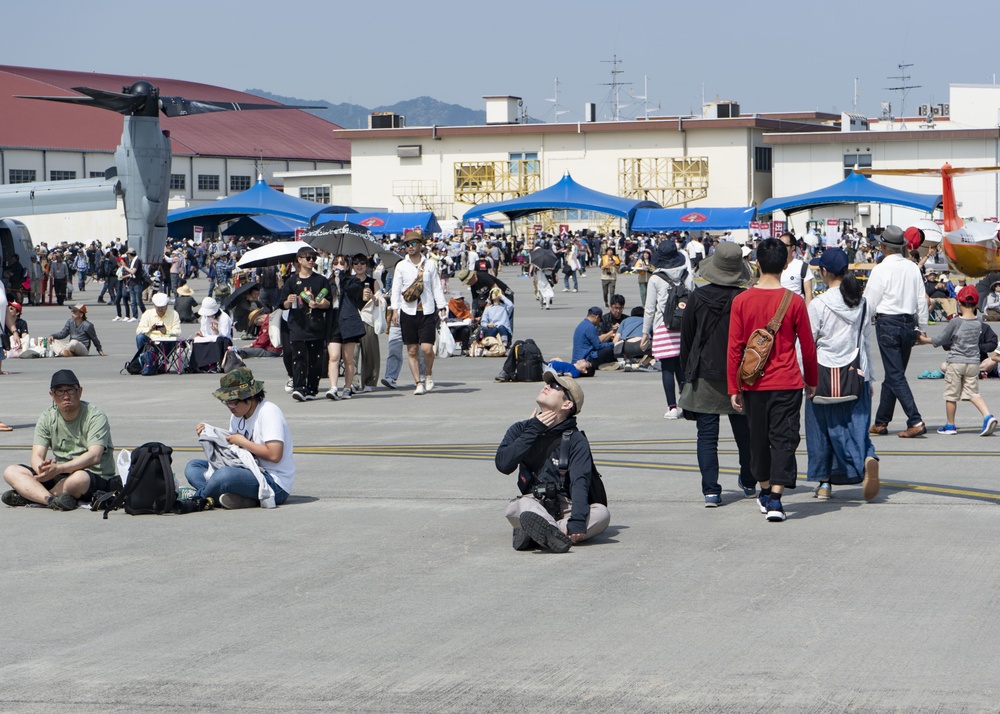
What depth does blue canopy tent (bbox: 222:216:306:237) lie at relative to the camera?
4928cm

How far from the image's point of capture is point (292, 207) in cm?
4741

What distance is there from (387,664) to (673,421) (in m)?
8.77

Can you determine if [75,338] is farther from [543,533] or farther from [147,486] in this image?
[543,533]

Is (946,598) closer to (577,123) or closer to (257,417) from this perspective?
(257,417)

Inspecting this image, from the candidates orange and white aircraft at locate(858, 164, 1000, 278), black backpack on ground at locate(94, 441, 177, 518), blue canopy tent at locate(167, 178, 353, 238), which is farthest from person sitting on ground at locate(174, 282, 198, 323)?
black backpack on ground at locate(94, 441, 177, 518)

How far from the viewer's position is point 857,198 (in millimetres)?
46500

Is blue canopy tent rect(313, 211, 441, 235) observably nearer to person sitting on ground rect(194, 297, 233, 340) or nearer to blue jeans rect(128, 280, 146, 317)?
blue jeans rect(128, 280, 146, 317)

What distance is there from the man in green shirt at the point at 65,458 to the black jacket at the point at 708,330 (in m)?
4.10

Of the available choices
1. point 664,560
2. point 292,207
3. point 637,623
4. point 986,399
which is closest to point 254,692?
point 637,623

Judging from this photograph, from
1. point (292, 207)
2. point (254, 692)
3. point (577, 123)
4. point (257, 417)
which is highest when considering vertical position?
point (577, 123)

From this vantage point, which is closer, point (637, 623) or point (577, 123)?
point (637, 623)

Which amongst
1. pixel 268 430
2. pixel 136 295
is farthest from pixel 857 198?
pixel 268 430

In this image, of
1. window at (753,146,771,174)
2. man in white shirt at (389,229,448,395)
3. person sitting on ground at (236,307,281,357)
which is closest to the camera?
man in white shirt at (389,229,448,395)

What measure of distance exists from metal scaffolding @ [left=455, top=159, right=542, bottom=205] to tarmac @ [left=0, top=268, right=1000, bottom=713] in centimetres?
6639
